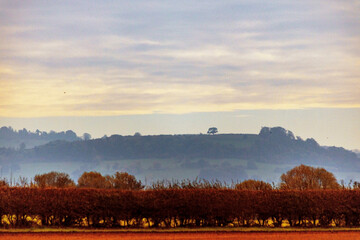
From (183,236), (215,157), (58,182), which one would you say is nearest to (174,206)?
(183,236)

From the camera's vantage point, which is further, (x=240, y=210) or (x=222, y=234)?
(x=240, y=210)

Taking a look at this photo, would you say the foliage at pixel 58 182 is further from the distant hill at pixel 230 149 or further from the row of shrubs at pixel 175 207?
the distant hill at pixel 230 149

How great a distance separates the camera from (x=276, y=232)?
76.8 ft

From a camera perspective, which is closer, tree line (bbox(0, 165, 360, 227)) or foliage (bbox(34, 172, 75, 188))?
tree line (bbox(0, 165, 360, 227))

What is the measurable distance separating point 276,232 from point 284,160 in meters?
167

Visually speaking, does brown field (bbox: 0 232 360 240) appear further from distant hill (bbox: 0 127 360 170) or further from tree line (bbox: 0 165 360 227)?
distant hill (bbox: 0 127 360 170)

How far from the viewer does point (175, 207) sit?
24.2 meters

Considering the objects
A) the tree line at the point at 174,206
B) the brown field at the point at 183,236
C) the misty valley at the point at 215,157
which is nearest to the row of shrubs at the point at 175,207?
the tree line at the point at 174,206

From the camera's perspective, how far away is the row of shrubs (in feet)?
78.7

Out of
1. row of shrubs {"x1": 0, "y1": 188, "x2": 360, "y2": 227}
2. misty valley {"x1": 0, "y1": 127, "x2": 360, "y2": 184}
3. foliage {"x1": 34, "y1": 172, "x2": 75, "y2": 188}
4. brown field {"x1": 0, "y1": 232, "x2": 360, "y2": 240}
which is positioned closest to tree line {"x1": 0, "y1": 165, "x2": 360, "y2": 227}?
row of shrubs {"x1": 0, "y1": 188, "x2": 360, "y2": 227}

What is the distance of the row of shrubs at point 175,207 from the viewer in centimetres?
2400

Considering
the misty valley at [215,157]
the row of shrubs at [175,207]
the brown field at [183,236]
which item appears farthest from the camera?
the misty valley at [215,157]

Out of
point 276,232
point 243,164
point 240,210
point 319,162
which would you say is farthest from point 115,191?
point 319,162

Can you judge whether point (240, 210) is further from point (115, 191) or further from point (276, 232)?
point (115, 191)
